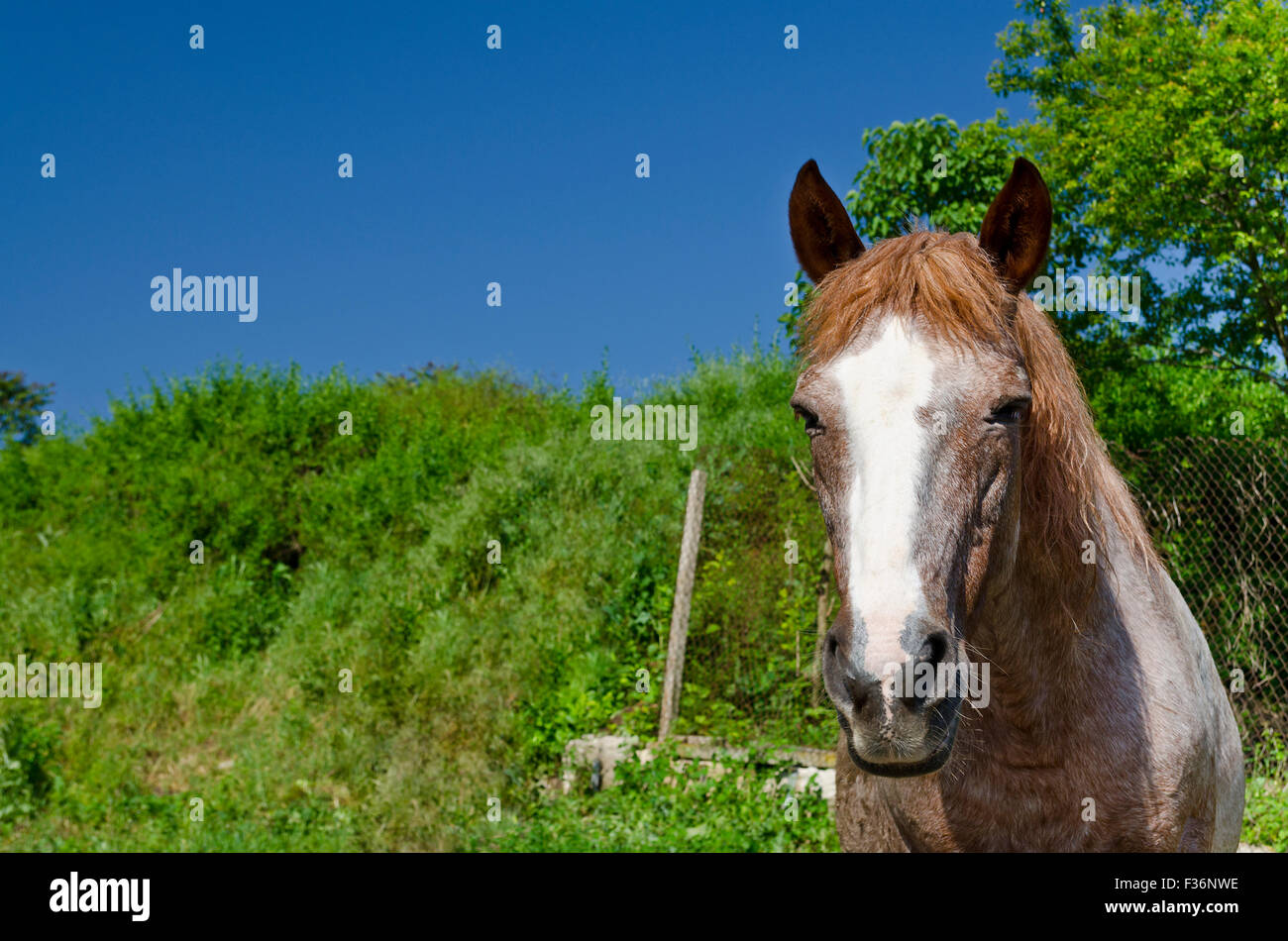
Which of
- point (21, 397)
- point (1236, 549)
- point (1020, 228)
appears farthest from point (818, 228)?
point (21, 397)

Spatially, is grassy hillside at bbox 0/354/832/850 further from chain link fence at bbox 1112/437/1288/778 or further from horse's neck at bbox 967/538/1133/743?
horse's neck at bbox 967/538/1133/743

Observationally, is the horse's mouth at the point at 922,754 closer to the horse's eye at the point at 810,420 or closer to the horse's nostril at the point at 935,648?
the horse's nostril at the point at 935,648

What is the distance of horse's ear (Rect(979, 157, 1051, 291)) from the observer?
2.14 meters

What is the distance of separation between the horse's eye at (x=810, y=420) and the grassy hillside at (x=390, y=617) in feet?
12.6

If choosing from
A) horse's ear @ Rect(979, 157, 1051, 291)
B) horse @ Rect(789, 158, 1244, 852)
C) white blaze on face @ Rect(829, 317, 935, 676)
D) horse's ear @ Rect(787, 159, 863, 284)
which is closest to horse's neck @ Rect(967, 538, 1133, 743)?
horse @ Rect(789, 158, 1244, 852)

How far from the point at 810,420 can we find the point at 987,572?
50 cm

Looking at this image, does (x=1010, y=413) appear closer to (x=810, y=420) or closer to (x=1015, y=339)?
(x=1015, y=339)

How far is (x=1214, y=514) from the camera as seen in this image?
6367mm

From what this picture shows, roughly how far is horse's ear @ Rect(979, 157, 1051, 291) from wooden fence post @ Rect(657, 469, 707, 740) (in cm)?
480

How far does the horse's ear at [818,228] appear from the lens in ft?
7.73

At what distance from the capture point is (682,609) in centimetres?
689

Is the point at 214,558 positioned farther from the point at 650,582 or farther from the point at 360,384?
the point at 650,582

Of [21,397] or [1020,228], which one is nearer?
[1020,228]
